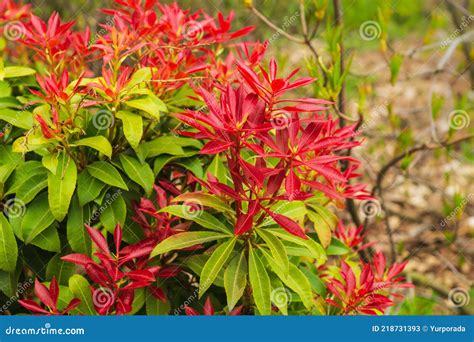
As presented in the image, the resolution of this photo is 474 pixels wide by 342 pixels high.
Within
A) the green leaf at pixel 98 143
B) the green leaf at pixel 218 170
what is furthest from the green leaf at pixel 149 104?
the green leaf at pixel 218 170

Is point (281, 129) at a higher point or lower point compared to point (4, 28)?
lower

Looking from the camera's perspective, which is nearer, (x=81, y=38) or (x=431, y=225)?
(x=81, y=38)

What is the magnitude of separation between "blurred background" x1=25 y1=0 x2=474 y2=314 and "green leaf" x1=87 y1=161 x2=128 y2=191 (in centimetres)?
78

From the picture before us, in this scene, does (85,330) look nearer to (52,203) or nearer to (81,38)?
(52,203)

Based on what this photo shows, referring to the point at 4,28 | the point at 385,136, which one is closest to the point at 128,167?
the point at 4,28

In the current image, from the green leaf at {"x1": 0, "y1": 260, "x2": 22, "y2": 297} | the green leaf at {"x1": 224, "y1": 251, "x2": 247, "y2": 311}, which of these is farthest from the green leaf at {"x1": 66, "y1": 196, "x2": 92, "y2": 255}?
the green leaf at {"x1": 224, "y1": 251, "x2": 247, "y2": 311}

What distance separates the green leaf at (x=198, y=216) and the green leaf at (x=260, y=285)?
116 millimetres

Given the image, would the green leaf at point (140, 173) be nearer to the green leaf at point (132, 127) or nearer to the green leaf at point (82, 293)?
the green leaf at point (132, 127)

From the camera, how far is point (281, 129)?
1.63m

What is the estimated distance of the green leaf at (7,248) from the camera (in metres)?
1.84

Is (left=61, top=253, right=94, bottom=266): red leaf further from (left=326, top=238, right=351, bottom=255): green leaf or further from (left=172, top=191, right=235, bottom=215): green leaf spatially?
(left=326, top=238, right=351, bottom=255): green leaf

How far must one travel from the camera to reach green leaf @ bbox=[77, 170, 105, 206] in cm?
187

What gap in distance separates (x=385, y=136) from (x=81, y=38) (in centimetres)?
222

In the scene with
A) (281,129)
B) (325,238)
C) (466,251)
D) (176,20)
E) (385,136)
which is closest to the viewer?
(281,129)
